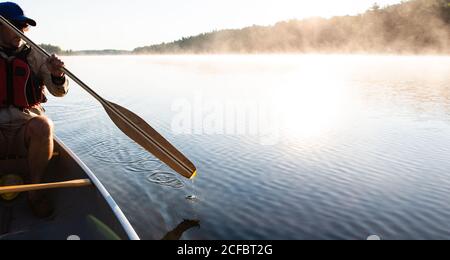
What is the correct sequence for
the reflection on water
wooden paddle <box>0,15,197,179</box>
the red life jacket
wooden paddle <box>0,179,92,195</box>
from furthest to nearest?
1. the reflection on water
2. wooden paddle <box>0,15,197,179</box>
3. the red life jacket
4. wooden paddle <box>0,179,92,195</box>

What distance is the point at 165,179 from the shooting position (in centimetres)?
818

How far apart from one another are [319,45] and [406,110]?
101497 mm

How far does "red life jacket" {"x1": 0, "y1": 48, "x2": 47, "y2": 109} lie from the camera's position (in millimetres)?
4168

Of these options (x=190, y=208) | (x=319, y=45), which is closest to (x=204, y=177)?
(x=190, y=208)

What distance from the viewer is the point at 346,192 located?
761 cm

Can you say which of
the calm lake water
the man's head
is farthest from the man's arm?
the calm lake water

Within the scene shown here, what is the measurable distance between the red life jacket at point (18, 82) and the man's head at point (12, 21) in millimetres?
151

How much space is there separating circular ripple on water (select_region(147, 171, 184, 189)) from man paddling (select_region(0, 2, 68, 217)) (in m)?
3.55

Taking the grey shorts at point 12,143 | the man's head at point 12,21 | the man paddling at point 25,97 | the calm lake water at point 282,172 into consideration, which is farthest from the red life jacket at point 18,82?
the calm lake water at point 282,172

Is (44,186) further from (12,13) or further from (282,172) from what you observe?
(282,172)

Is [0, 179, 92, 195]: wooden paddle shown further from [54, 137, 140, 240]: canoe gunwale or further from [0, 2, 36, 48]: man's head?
[0, 2, 36, 48]: man's head

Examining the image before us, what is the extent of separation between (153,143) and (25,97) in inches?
65.4

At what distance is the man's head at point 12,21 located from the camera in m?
4.23

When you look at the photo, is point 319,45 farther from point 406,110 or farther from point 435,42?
point 406,110
